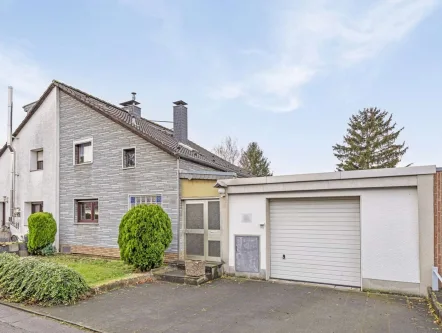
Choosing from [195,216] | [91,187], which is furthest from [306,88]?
[91,187]

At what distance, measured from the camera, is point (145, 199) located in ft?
38.2

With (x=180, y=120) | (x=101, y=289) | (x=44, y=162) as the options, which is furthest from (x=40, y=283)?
(x=180, y=120)

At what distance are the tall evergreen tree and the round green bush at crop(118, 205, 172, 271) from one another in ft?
92.9

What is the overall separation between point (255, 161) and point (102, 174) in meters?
26.4

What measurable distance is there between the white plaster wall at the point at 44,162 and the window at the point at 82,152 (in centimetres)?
123

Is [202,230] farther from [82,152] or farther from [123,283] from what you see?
[82,152]

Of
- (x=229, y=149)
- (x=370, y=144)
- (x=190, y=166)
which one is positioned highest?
(x=229, y=149)

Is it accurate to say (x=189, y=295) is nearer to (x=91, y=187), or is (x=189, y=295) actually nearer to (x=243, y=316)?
(x=243, y=316)

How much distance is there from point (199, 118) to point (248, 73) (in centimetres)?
939

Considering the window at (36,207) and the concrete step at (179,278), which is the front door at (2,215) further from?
the concrete step at (179,278)

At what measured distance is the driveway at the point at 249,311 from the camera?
17.6ft

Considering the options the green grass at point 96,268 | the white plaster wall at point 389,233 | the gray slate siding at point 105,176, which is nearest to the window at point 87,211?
the gray slate siding at point 105,176

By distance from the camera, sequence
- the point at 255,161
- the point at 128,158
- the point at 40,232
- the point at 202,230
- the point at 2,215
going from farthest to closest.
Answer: the point at 255,161 → the point at 2,215 → the point at 40,232 → the point at 128,158 → the point at 202,230

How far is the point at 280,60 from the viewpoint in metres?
12.6
